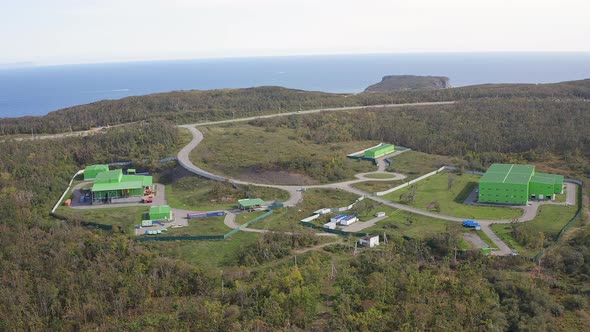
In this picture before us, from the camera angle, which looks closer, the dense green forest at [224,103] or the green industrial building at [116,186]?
the green industrial building at [116,186]

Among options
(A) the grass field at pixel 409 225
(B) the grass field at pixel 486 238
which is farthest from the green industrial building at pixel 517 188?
(B) the grass field at pixel 486 238

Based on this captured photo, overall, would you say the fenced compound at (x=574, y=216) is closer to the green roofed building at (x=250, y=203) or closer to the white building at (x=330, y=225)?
A: the white building at (x=330, y=225)

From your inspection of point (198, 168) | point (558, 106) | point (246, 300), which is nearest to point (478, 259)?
point (246, 300)

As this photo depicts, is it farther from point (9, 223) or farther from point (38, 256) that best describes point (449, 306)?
point (9, 223)

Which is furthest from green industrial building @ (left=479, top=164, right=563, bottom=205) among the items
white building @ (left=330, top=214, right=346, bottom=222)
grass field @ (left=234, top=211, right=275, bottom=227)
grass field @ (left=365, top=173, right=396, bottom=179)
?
grass field @ (left=234, top=211, right=275, bottom=227)

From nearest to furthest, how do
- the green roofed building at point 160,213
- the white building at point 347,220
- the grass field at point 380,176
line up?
1. the white building at point 347,220
2. the green roofed building at point 160,213
3. the grass field at point 380,176

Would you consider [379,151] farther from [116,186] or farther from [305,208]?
[116,186]
